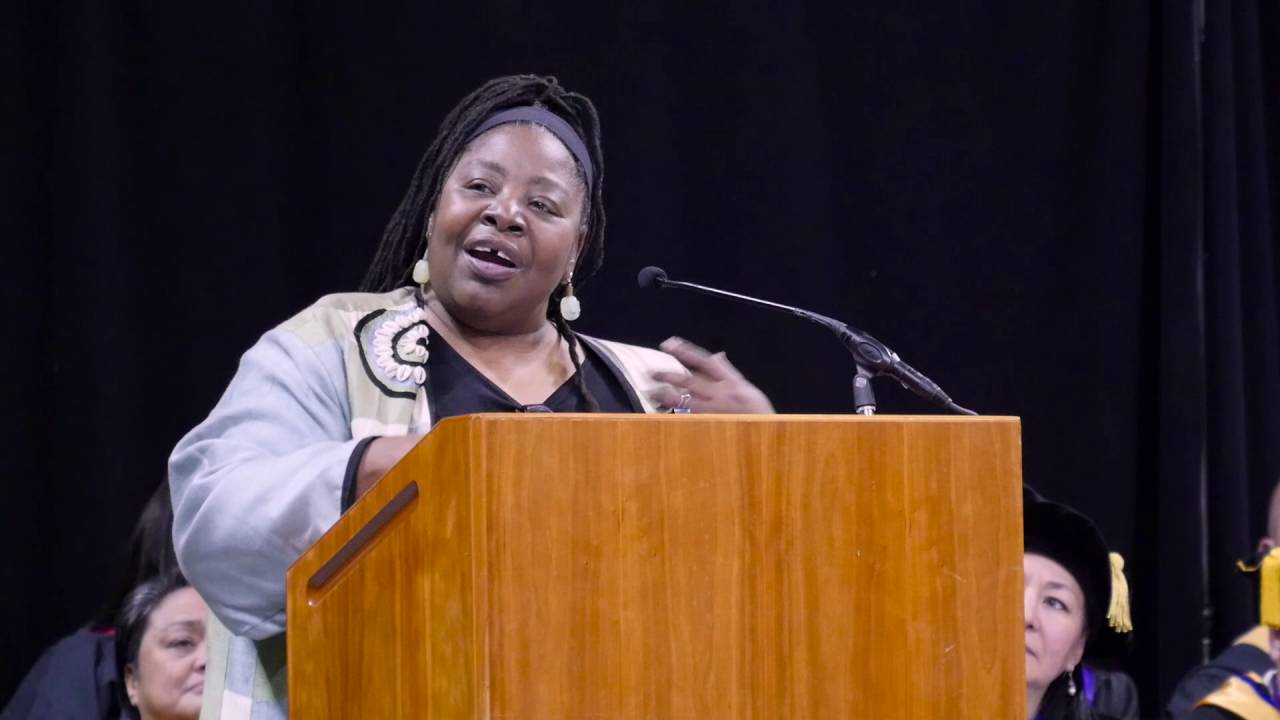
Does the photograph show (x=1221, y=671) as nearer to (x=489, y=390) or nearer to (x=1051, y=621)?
(x=1051, y=621)

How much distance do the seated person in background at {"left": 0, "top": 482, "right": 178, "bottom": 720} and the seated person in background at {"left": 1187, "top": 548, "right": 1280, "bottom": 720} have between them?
2102 mm

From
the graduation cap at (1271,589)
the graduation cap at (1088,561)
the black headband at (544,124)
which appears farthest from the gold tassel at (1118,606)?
the black headband at (544,124)

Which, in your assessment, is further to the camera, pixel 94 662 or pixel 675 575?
pixel 94 662

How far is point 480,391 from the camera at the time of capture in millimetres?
2047

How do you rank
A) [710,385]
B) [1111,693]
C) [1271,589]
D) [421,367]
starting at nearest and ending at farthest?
1. [710,385]
2. [421,367]
3. [1271,589]
4. [1111,693]

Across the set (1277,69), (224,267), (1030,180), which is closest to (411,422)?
(224,267)

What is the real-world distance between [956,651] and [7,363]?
2.34m

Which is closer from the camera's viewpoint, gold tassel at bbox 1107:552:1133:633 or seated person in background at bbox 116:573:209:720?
seated person in background at bbox 116:573:209:720

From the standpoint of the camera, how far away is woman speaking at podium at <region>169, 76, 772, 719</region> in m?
1.61

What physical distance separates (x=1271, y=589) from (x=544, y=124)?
1679 millimetres

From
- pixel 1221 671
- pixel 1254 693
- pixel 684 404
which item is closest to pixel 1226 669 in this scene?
pixel 1221 671

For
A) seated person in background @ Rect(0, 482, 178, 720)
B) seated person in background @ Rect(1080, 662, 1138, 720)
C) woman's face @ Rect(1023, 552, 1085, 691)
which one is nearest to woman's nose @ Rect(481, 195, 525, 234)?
seated person in background @ Rect(0, 482, 178, 720)

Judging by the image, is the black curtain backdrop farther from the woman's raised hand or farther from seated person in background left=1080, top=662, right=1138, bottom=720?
the woman's raised hand

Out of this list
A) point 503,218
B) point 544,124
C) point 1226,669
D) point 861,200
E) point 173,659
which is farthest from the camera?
point 861,200
